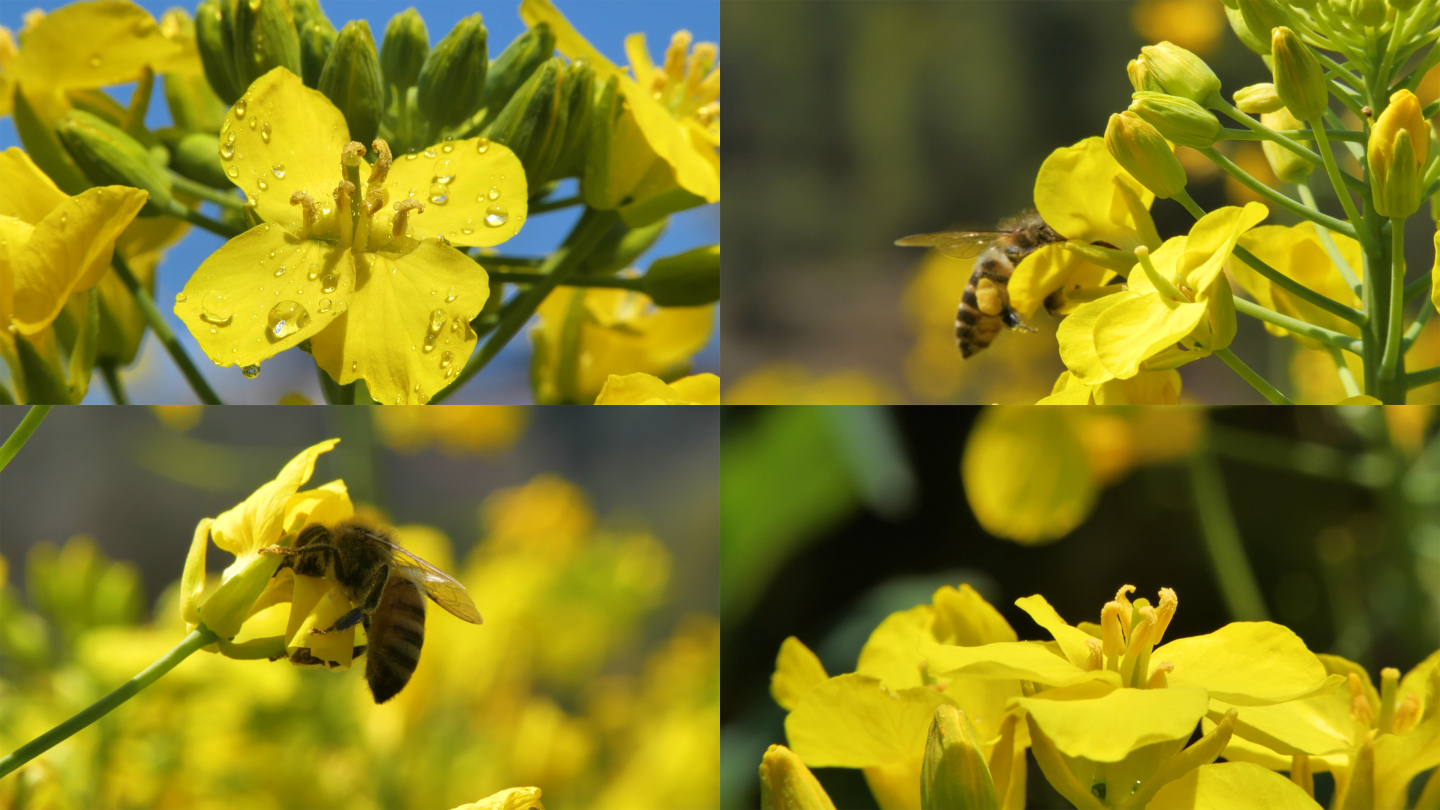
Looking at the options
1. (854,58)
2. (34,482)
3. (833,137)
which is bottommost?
(34,482)

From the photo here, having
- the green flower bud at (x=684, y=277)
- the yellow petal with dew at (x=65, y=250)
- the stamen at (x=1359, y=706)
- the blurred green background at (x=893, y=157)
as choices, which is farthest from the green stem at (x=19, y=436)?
the blurred green background at (x=893, y=157)

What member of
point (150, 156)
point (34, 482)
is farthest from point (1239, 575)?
point (34, 482)

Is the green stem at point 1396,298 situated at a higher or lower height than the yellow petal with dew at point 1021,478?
higher

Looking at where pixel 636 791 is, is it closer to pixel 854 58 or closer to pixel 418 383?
pixel 418 383

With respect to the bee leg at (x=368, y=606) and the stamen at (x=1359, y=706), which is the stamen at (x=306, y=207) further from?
the stamen at (x=1359, y=706)

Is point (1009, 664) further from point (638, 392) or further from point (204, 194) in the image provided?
point (204, 194)

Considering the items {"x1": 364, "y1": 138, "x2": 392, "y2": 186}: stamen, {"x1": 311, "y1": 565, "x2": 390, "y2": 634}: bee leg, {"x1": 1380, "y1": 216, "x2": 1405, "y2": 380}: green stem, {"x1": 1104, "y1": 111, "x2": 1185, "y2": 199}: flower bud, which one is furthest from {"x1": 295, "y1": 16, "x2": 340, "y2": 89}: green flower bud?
{"x1": 1380, "y1": 216, "x2": 1405, "y2": 380}: green stem
